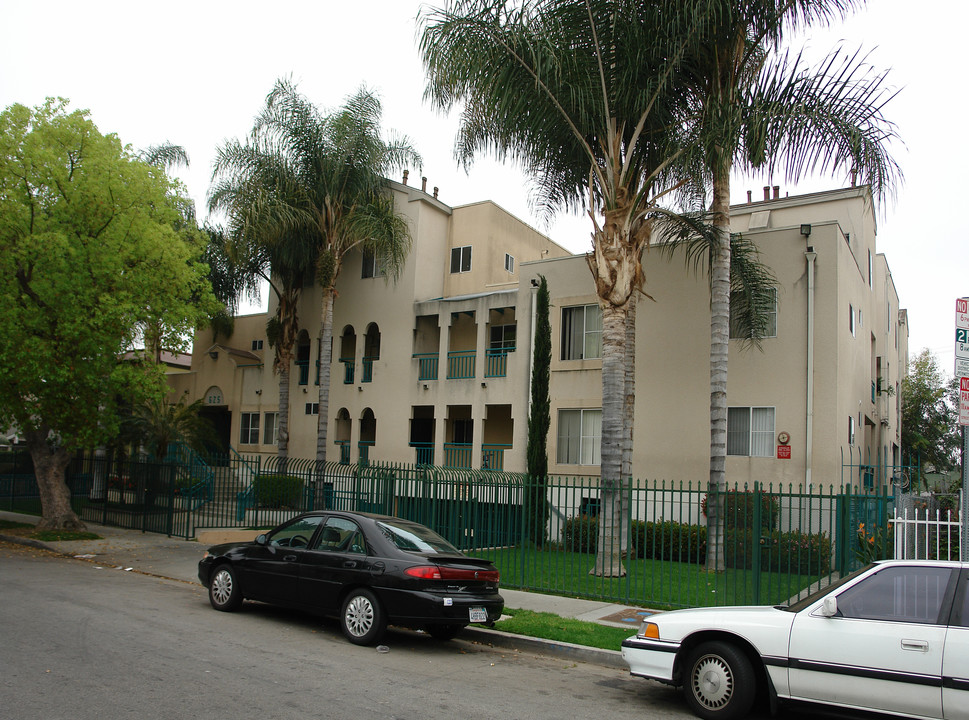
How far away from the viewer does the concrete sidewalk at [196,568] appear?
9133 millimetres

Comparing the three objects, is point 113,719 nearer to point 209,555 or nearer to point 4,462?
point 209,555

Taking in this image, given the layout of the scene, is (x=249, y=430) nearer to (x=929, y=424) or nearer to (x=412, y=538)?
(x=412, y=538)

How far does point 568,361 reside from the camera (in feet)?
72.4

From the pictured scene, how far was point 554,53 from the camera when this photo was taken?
14.0 meters

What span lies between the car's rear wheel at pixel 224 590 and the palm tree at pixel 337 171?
557 inches

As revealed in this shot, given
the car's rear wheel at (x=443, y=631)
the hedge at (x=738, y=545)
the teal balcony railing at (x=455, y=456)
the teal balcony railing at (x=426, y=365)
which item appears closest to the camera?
the car's rear wheel at (x=443, y=631)

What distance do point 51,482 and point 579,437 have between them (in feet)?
43.7

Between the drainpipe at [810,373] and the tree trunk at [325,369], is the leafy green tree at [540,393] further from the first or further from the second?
the tree trunk at [325,369]

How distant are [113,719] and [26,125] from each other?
1562 cm

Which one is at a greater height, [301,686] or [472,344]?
[472,344]

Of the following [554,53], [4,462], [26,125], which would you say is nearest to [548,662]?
[554,53]

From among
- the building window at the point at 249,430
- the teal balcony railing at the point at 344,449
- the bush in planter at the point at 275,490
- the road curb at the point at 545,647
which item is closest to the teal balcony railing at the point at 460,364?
the teal balcony railing at the point at 344,449

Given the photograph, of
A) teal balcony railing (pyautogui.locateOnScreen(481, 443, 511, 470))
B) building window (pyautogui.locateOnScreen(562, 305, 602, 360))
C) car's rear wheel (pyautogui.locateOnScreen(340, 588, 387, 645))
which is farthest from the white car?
teal balcony railing (pyautogui.locateOnScreen(481, 443, 511, 470))

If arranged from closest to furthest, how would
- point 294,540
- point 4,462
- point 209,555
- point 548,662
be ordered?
point 548,662 < point 294,540 < point 209,555 < point 4,462
